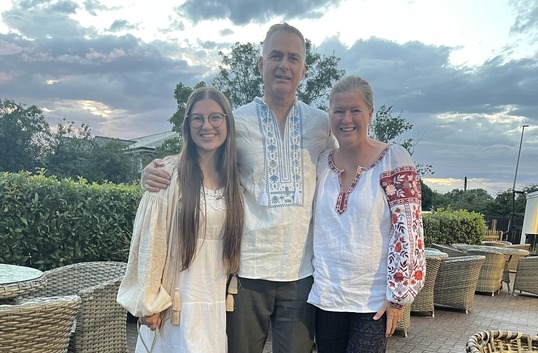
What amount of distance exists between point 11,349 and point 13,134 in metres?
15.2

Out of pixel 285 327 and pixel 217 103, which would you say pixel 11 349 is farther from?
pixel 217 103

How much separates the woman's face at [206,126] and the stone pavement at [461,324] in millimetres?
2565

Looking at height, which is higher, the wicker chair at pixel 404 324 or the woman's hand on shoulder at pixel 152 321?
the woman's hand on shoulder at pixel 152 321

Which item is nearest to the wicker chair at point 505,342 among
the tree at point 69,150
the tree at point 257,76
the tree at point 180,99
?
the tree at point 180,99

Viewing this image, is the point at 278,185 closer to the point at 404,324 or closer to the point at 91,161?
the point at 404,324

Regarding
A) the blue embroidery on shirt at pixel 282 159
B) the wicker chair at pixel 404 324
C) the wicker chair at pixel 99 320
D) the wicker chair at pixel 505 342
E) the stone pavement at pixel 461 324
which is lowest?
the stone pavement at pixel 461 324

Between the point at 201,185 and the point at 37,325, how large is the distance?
1073 millimetres

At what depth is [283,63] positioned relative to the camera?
6.36 ft

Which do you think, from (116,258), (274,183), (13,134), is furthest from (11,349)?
(13,134)

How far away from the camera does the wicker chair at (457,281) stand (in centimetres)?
583

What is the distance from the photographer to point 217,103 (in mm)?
1854

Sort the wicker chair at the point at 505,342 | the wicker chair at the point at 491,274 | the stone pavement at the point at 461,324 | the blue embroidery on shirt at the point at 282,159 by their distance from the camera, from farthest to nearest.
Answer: the wicker chair at the point at 491,274, the stone pavement at the point at 461,324, the blue embroidery on shirt at the point at 282,159, the wicker chair at the point at 505,342

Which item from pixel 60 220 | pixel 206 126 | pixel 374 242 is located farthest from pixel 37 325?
pixel 60 220

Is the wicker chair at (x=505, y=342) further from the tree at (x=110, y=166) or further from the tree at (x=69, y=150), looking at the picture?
the tree at (x=110, y=166)
